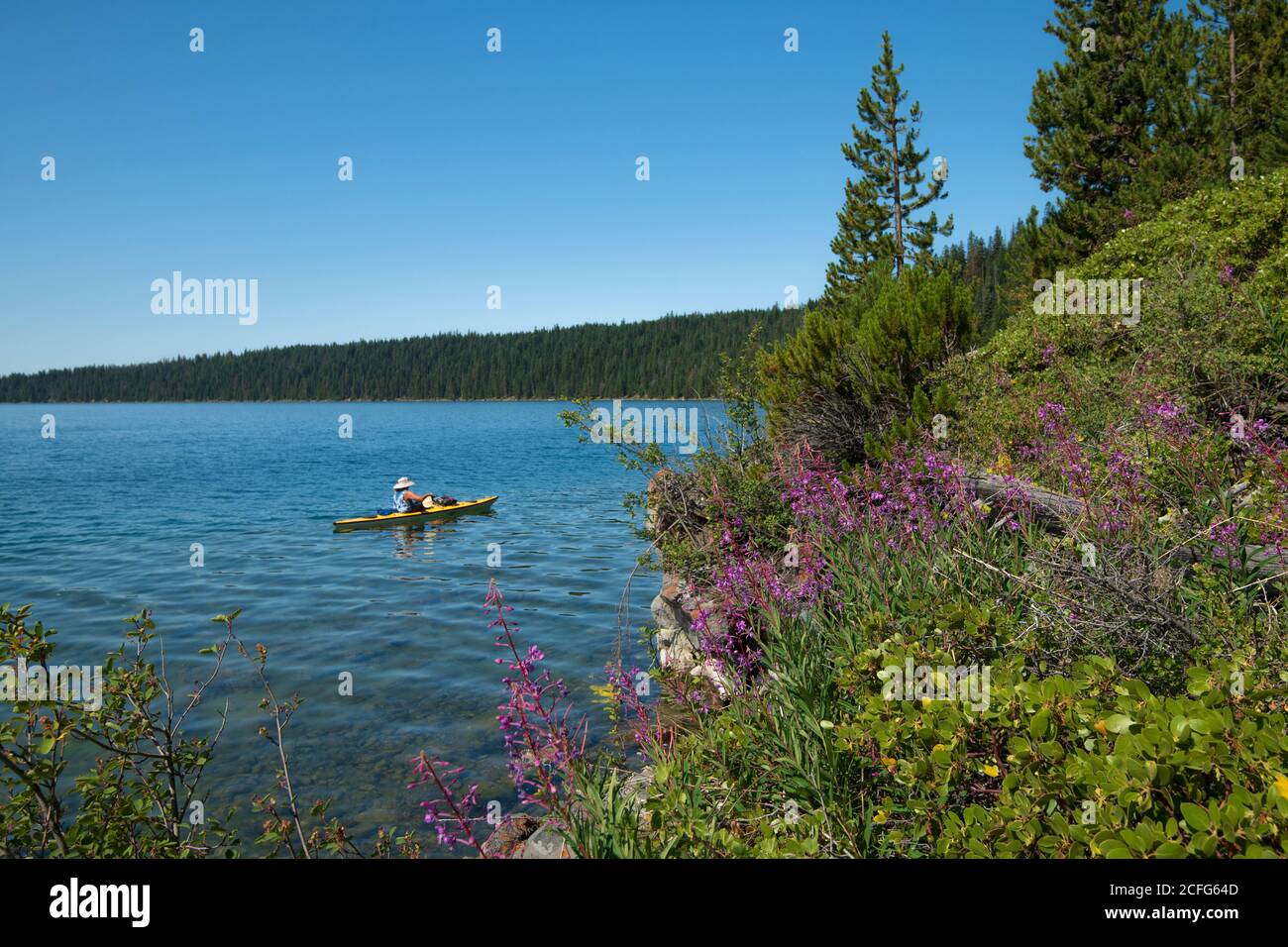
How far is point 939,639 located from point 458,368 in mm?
177868

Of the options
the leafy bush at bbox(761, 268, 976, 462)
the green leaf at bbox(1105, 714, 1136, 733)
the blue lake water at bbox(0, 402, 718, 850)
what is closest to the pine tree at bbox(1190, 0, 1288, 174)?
the leafy bush at bbox(761, 268, 976, 462)

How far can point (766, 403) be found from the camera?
15148 mm

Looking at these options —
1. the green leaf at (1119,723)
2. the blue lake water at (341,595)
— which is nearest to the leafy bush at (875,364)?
the blue lake water at (341,595)

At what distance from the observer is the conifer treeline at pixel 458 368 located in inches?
5659

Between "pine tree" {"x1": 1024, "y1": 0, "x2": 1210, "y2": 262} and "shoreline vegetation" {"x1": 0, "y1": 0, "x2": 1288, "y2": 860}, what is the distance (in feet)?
33.0

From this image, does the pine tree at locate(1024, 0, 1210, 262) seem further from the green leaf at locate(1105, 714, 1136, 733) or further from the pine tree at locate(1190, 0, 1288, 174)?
the green leaf at locate(1105, 714, 1136, 733)

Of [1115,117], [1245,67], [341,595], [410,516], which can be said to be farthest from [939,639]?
[1245,67]

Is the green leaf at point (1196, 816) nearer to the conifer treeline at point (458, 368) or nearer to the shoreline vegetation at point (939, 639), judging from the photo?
the shoreline vegetation at point (939, 639)

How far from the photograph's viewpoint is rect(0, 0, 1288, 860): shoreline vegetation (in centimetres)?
270

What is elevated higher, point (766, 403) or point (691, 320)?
point (691, 320)

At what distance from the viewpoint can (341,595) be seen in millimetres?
15180
